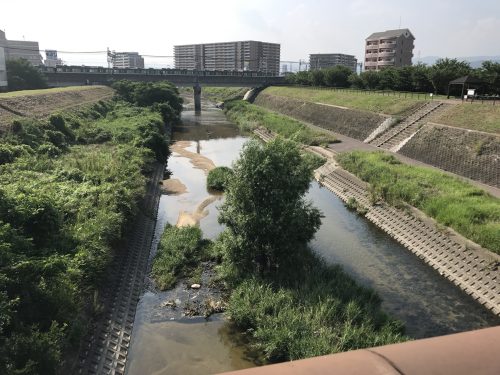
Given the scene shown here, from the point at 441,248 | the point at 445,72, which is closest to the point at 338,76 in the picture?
the point at 445,72

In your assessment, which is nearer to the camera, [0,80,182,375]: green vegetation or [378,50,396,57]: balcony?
[0,80,182,375]: green vegetation

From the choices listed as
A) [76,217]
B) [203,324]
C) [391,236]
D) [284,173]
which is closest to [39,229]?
[76,217]

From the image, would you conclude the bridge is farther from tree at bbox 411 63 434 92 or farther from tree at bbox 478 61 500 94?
tree at bbox 478 61 500 94

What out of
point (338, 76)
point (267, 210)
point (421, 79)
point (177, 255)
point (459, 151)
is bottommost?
point (177, 255)

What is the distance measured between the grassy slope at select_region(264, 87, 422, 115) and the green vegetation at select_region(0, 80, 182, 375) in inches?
1313

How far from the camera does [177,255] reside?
2002cm

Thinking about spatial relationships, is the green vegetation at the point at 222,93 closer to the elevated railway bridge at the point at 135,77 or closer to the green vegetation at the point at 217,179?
the elevated railway bridge at the point at 135,77

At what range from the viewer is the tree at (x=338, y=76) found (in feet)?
270

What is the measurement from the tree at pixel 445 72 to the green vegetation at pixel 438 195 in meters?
24.6

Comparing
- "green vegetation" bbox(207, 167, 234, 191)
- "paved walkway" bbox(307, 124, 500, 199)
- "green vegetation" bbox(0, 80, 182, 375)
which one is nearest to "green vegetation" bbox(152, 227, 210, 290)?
"green vegetation" bbox(0, 80, 182, 375)

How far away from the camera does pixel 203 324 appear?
15.6 m

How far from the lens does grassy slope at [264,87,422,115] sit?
48.7m

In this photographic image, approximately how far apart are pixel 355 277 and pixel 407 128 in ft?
91.4

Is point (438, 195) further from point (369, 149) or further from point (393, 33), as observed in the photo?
point (393, 33)
